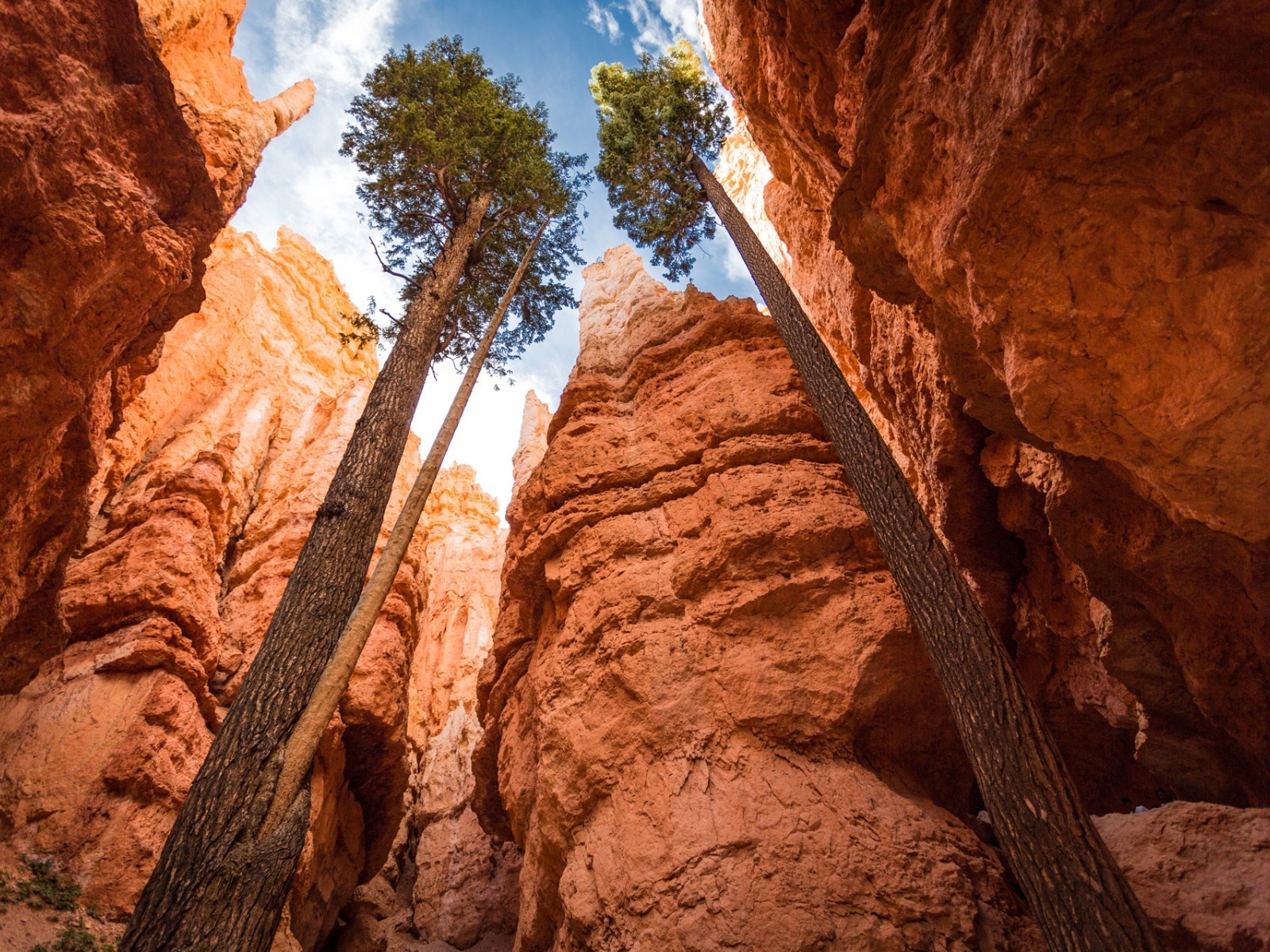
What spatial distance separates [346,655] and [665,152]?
12062mm

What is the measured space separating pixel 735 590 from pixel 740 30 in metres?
7.57

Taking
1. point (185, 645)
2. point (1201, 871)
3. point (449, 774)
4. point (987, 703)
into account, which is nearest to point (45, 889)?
point (185, 645)

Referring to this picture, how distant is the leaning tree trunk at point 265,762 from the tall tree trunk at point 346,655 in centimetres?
7

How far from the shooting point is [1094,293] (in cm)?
379

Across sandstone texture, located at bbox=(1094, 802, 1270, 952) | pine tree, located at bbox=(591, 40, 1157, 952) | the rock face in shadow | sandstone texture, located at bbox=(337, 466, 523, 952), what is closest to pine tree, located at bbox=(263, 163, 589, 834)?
the rock face in shadow

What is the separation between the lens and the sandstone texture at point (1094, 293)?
3.23 m

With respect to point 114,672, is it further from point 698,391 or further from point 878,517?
point 878,517

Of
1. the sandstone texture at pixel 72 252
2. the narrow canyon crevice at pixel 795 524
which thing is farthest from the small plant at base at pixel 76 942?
the sandstone texture at pixel 72 252

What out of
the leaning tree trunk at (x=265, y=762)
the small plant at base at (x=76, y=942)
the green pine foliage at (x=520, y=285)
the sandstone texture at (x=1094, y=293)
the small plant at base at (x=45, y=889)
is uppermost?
the green pine foliage at (x=520, y=285)

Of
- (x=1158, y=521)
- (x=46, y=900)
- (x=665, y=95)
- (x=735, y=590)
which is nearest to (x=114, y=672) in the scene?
(x=46, y=900)

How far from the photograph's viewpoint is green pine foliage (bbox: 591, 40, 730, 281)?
1343 centimetres

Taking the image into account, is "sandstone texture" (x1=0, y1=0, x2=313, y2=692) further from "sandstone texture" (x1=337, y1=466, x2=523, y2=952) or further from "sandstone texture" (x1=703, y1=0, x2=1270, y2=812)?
"sandstone texture" (x1=337, y1=466, x2=523, y2=952)

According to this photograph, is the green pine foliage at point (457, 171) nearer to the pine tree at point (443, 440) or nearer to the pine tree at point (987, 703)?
the pine tree at point (443, 440)

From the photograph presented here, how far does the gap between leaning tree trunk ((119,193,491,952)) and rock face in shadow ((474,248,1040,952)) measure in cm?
265
